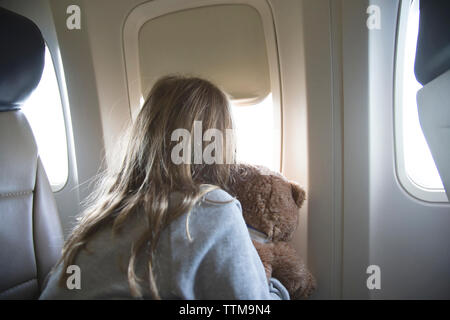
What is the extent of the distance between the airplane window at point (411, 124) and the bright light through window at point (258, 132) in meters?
0.56

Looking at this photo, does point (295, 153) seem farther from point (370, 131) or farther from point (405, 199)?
point (405, 199)

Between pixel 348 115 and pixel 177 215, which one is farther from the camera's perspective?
pixel 348 115

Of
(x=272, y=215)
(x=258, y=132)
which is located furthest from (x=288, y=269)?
(x=258, y=132)

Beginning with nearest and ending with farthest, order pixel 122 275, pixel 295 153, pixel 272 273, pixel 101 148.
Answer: pixel 122 275, pixel 272 273, pixel 295 153, pixel 101 148

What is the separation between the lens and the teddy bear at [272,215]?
3.27 feet

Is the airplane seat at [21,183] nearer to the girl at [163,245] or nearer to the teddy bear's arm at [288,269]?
the girl at [163,245]

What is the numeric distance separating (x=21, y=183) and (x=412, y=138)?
1.67 m

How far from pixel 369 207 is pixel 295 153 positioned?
1.29 ft

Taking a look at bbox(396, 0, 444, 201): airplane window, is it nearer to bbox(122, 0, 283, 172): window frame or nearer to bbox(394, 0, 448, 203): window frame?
bbox(394, 0, 448, 203): window frame

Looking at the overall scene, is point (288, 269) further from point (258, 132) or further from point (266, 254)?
point (258, 132)

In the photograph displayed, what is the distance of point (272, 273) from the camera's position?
3.62ft

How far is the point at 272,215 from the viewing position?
1.00m

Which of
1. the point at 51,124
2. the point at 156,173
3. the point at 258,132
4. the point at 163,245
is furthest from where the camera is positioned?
the point at 51,124
